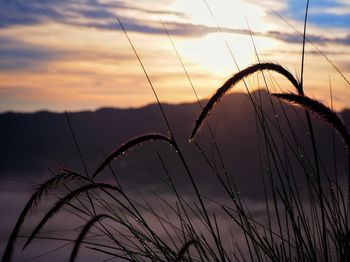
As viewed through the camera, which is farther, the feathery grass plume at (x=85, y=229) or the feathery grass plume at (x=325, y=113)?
the feathery grass plume at (x=85, y=229)

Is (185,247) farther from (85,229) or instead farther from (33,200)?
(33,200)

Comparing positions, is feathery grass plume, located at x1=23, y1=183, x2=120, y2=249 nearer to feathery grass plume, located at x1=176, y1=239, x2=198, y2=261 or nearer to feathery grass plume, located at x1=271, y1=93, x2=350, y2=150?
feathery grass plume, located at x1=176, y1=239, x2=198, y2=261

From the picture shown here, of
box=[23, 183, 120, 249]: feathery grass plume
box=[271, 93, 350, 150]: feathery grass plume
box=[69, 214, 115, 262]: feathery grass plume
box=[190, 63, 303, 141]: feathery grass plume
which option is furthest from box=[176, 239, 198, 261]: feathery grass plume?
box=[271, 93, 350, 150]: feathery grass plume

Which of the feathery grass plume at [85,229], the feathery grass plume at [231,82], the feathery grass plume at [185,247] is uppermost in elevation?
the feathery grass plume at [231,82]

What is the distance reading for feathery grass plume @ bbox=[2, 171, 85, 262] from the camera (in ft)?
7.95

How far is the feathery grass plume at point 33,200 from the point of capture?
242 centimetres

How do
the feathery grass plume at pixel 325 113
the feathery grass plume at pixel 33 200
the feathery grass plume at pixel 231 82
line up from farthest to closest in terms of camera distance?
the feathery grass plume at pixel 33 200 < the feathery grass plume at pixel 231 82 < the feathery grass plume at pixel 325 113

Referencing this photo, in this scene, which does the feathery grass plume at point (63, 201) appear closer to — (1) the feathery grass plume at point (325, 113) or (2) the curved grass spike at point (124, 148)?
(2) the curved grass spike at point (124, 148)

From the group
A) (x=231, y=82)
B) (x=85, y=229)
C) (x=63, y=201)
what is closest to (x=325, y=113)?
(x=231, y=82)

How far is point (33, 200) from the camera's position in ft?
8.05

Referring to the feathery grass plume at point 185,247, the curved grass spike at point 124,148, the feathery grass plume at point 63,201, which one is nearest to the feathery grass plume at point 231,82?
the curved grass spike at point 124,148

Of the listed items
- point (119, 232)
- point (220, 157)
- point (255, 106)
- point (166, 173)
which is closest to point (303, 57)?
point (255, 106)

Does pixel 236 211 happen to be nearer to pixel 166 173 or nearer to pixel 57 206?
pixel 166 173

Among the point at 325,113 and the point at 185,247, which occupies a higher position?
the point at 325,113
